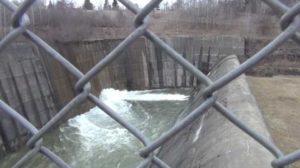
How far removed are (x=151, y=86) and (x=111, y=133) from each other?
6724mm

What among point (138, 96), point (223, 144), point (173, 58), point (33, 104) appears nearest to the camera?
point (173, 58)

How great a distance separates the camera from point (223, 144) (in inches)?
168

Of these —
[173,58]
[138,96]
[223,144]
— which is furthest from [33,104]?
[173,58]

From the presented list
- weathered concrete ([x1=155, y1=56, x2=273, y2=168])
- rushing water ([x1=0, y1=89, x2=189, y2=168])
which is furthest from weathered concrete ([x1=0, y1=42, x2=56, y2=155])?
weathered concrete ([x1=155, y1=56, x2=273, y2=168])

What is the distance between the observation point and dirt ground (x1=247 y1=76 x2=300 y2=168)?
4730 millimetres

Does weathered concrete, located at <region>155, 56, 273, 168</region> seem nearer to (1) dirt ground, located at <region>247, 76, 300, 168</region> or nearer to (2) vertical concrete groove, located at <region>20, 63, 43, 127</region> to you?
(1) dirt ground, located at <region>247, 76, 300, 168</region>

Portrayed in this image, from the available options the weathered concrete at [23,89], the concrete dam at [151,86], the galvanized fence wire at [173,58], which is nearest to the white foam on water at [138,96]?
the concrete dam at [151,86]

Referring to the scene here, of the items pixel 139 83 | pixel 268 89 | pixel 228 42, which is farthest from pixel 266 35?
pixel 268 89

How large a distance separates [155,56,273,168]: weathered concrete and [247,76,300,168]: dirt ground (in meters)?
0.23

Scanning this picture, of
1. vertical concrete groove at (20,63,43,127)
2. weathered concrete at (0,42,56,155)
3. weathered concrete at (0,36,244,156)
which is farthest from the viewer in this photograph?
vertical concrete groove at (20,63,43,127)

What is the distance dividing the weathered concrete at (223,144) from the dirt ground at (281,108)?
23 cm

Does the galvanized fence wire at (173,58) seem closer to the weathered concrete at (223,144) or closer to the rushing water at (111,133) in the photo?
the weathered concrete at (223,144)

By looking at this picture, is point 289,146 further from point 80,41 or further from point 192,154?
point 80,41

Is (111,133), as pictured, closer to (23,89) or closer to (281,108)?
(23,89)
